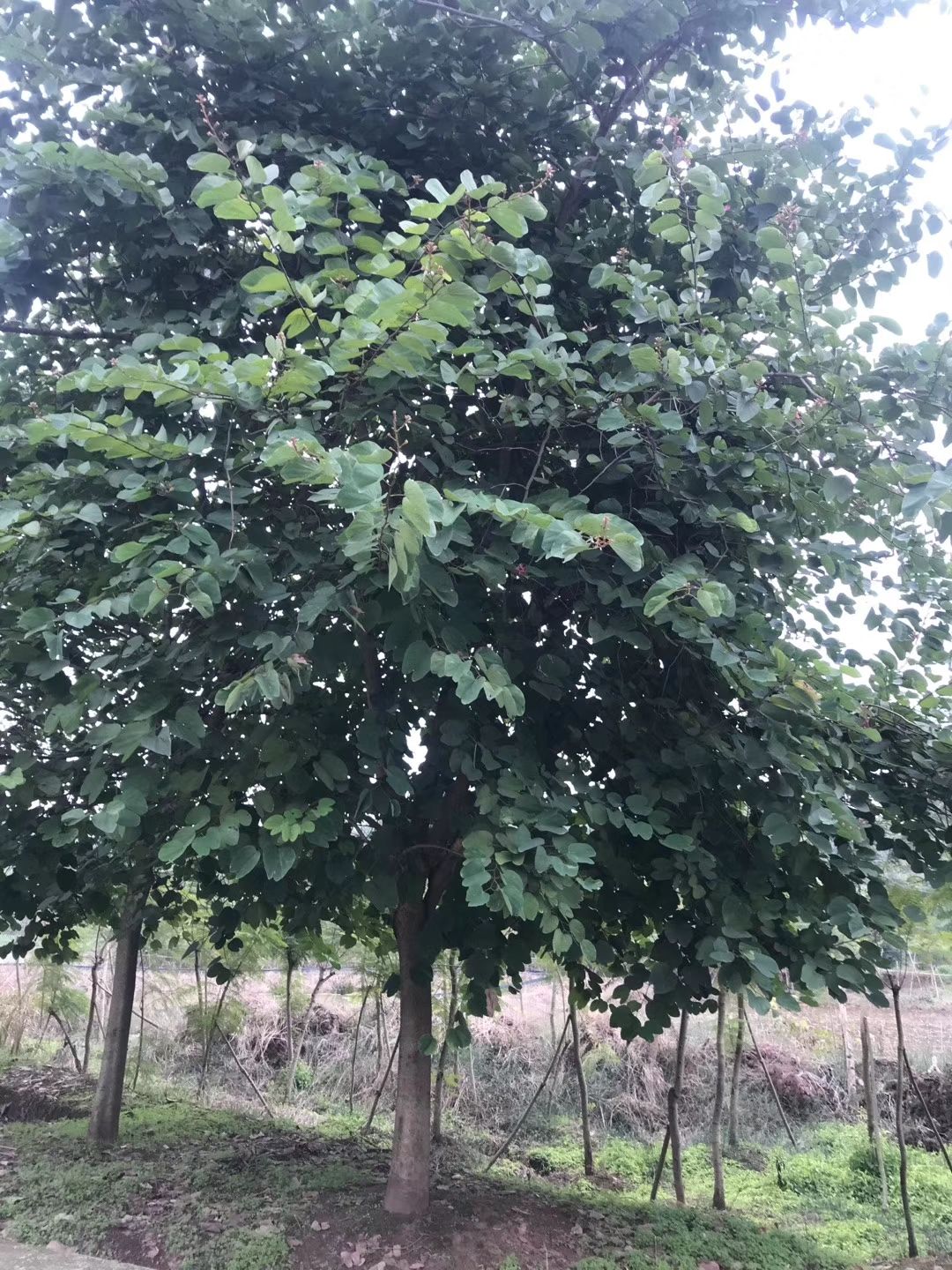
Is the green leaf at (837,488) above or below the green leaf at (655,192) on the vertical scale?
below

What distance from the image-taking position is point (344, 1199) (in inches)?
188

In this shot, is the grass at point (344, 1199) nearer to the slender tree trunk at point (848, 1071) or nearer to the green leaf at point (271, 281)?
the slender tree trunk at point (848, 1071)

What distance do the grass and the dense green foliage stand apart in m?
1.49

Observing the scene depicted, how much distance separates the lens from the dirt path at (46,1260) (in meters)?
3.87

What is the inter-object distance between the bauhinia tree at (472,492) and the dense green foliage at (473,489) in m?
0.02

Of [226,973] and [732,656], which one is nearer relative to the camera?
[732,656]

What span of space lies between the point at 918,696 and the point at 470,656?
7.48ft

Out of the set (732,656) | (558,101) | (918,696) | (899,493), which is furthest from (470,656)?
(558,101)

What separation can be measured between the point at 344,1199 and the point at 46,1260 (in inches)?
57.6

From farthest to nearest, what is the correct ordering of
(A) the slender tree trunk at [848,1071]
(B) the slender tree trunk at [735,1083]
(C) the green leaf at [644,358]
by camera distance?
1. (A) the slender tree trunk at [848,1071]
2. (B) the slender tree trunk at [735,1083]
3. (C) the green leaf at [644,358]

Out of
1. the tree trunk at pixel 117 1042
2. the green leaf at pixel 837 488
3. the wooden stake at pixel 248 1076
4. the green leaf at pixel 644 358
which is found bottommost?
the wooden stake at pixel 248 1076

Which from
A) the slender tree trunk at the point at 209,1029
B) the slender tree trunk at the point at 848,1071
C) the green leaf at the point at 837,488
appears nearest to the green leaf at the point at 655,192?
the green leaf at the point at 837,488

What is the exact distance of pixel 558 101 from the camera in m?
4.20

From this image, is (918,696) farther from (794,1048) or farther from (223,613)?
(794,1048)
